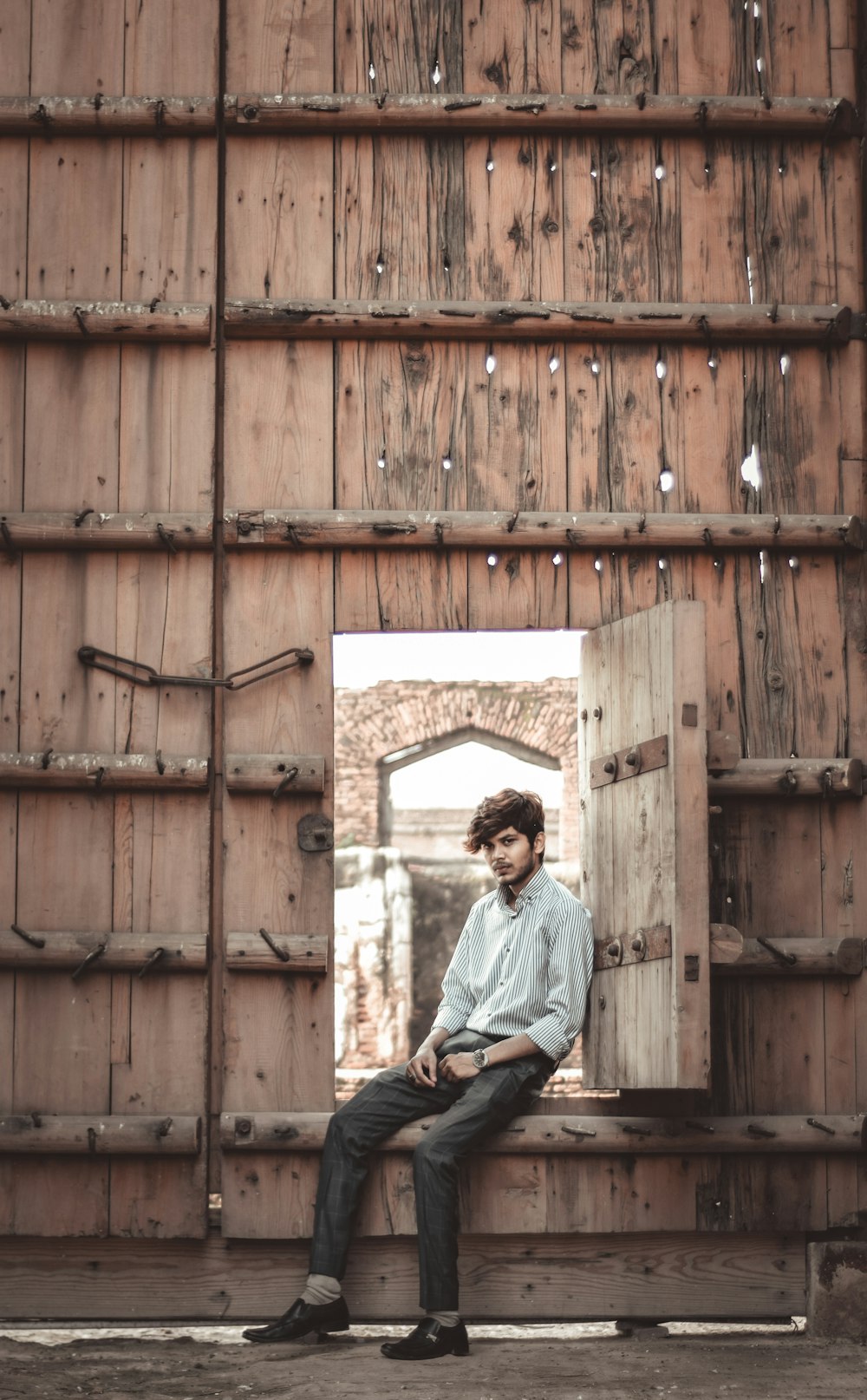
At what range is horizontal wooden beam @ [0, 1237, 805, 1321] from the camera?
504cm

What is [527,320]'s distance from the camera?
17.8 feet

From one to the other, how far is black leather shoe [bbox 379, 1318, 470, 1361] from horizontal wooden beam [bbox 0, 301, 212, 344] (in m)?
3.27

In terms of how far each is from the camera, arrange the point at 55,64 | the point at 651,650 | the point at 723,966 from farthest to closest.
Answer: the point at 55,64 < the point at 723,966 < the point at 651,650

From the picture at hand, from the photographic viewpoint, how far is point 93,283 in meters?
5.46

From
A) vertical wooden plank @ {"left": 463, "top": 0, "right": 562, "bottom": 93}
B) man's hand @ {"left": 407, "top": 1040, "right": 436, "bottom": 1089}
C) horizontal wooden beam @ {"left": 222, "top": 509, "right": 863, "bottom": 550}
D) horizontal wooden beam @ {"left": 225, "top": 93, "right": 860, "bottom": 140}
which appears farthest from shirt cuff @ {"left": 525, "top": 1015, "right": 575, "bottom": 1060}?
vertical wooden plank @ {"left": 463, "top": 0, "right": 562, "bottom": 93}

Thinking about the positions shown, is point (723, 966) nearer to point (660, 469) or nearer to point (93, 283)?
point (660, 469)

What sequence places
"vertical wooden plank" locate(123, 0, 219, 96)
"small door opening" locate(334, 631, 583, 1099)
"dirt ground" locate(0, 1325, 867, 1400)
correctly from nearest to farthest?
"dirt ground" locate(0, 1325, 867, 1400), "vertical wooden plank" locate(123, 0, 219, 96), "small door opening" locate(334, 631, 583, 1099)

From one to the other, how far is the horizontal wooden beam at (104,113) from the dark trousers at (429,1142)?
3278mm

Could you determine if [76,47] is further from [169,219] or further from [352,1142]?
[352,1142]

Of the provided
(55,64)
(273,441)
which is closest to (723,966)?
(273,441)

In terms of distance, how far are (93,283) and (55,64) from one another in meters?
0.82

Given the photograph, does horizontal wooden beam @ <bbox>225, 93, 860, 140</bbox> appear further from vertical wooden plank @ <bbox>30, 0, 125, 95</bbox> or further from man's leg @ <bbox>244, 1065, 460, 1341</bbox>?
man's leg @ <bbox>244, 1065, 460, 1341</bbox>

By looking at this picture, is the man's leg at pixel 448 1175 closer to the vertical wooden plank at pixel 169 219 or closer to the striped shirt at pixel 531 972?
the striped shirt at pixel 531 972

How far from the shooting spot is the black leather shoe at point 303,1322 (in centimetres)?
467
